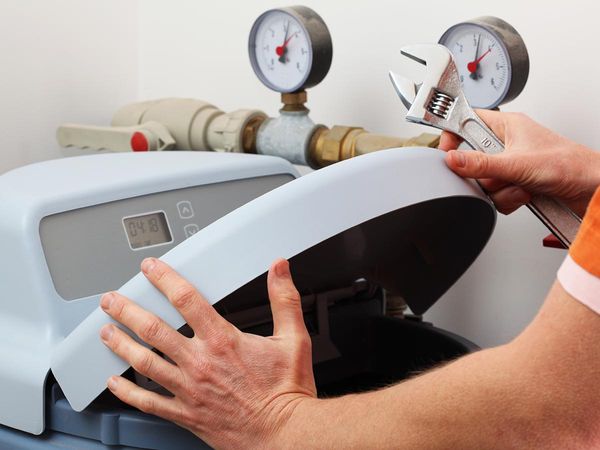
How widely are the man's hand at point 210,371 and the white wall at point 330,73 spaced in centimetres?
71

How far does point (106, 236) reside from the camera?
1043mm

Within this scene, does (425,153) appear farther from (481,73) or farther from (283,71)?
(283,71)

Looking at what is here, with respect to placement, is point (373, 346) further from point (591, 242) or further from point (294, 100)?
point (591, 242)

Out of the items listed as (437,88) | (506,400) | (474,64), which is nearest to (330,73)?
(474,64)

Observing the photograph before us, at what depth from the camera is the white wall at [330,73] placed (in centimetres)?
139

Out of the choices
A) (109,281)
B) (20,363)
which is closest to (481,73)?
(109,281)

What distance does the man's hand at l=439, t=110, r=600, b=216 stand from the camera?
951mm

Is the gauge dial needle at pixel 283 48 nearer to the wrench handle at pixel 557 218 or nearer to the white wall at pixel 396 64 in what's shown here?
the white wall at pixel 396 64

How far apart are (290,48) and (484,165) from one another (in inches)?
24.5

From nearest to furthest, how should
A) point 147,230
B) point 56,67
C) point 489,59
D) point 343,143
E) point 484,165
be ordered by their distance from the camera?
point 484,165 < point 147,230 < point 489,59 < point 343,143 < point 56,67

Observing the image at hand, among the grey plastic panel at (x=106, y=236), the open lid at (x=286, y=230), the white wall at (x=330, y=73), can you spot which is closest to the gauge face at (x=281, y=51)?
the white wall at (x=330, y=73)

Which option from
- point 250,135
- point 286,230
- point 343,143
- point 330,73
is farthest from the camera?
point 330,73

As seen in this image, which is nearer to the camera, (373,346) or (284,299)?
(284,299)

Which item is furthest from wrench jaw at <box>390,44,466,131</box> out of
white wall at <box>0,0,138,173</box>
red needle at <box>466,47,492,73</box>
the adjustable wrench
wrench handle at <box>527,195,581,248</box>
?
white wall at <box>0,0,138,173</box>
